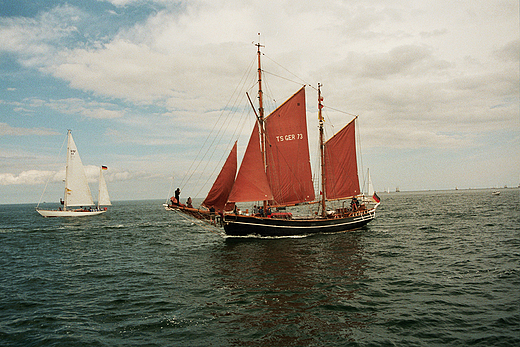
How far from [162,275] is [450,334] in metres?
16.5

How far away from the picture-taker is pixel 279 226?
3384cm

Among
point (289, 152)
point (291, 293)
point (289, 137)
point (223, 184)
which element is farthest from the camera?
point (289, 152)

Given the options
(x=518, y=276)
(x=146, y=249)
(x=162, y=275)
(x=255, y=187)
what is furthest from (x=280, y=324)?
(x=146, y=249)

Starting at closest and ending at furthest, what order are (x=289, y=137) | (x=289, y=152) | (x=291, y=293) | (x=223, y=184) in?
(x=291, y=293) < (x=223, y=184) < (x=289, y=137) < (x=289, y=152)

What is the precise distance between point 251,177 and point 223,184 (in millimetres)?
3049

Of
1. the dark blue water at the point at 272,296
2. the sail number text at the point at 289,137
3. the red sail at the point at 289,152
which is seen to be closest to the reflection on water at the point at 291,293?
the dark blue water at the point at 272,296

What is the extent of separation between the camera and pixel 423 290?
15523 mm

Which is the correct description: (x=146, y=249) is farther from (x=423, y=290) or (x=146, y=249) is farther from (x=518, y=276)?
(x=518, y=276)

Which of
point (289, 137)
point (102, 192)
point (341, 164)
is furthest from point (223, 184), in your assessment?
point (102, 192)

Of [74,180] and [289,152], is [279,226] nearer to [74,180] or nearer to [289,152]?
[289,152]

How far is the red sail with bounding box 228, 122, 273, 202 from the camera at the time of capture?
1225 inches

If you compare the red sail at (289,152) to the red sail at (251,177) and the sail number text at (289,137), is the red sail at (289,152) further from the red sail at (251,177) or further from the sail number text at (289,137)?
the red sail at (251,177)

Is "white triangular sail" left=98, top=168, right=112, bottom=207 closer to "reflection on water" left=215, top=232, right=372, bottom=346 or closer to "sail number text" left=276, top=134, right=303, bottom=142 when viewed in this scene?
"sail number text" left=276, top=134, right=303, bottom=142

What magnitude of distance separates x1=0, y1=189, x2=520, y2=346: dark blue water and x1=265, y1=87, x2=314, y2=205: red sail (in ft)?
32.3
